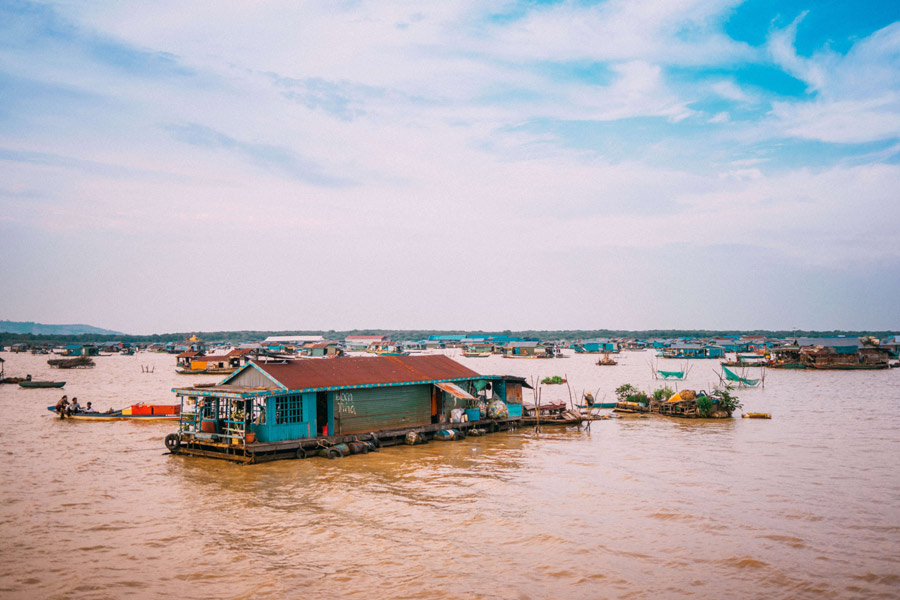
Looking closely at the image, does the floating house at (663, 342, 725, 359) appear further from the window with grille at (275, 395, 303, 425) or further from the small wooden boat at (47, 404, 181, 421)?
the window with grille at (275, 395, 303, 425)

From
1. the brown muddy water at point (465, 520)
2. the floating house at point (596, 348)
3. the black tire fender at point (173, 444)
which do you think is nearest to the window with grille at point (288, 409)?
the brown muddy water at point (465, 520)

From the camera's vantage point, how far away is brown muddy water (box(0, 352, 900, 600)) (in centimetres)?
1135

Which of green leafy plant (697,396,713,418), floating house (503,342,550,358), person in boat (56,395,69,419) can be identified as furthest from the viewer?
floating house (503,342,550,358)

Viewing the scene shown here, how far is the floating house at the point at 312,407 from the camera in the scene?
21.3 metres

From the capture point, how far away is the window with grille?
848 inches

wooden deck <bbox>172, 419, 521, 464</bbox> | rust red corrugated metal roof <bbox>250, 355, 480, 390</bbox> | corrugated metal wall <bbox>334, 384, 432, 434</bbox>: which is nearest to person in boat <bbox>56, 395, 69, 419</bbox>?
wooden deck <bbox>172, 419, 521, 464</bbox>

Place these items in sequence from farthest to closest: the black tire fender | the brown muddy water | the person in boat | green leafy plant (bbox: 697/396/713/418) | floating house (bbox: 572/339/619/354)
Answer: floating house (bbox: 572/339/619/354) < green leafy plant (bbox: 697/396/713/418) < the person in boat < the black tire fender < the brown muddy water

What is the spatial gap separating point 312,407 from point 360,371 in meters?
3.21

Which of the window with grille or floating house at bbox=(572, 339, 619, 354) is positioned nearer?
the window with grille

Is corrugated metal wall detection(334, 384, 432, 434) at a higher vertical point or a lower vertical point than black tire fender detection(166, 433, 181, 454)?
higher

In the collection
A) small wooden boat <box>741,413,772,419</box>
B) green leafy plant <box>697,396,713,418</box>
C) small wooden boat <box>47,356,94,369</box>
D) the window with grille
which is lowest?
small wooden boat <box>741,413,772,419</box>

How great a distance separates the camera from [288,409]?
21812 mm

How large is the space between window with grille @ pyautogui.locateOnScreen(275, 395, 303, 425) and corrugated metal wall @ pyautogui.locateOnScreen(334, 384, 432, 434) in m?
1.68

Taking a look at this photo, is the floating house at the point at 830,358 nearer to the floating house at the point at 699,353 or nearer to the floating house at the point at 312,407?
the floating house at the point at 699,353
